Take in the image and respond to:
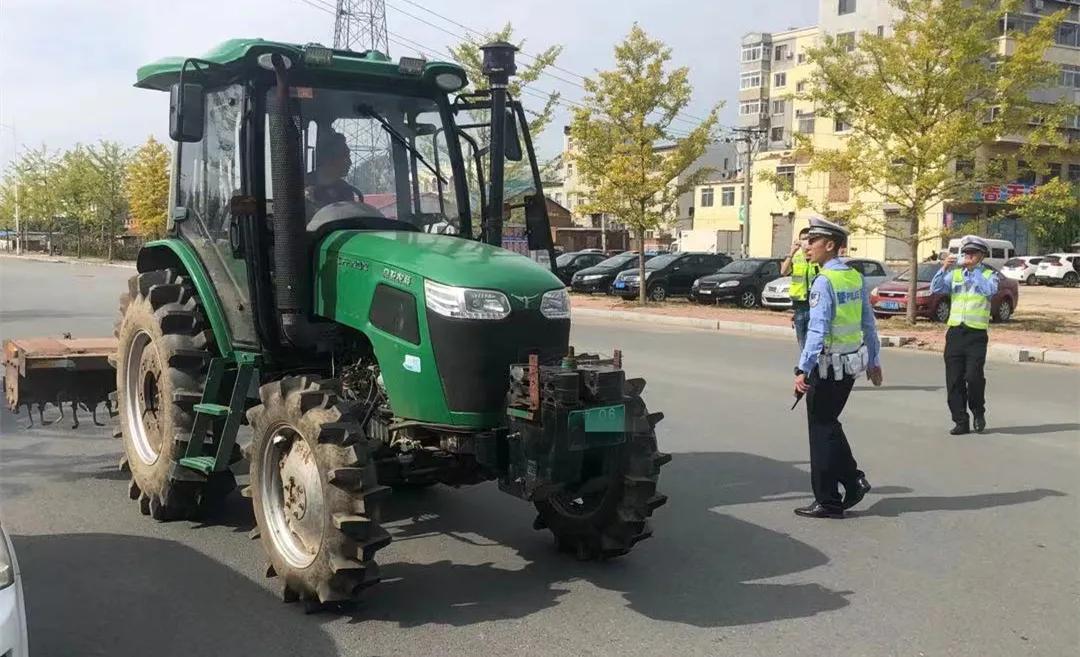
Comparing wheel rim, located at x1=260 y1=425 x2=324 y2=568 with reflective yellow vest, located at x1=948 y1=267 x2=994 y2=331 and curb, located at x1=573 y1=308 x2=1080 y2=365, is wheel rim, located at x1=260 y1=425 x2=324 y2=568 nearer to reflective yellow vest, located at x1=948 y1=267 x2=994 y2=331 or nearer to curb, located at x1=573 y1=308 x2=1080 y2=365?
reflective yellow vest, located at x1=948 y1=267 x2=994 y2=331

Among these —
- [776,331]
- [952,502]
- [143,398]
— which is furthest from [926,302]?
[143,398]

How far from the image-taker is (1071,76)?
5978 centimetres

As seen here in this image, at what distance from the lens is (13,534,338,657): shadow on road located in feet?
14.2

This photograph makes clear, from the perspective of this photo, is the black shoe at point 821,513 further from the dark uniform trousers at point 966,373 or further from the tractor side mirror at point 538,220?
the dark uniform trousers at point 966,373

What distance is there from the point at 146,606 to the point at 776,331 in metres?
17.5

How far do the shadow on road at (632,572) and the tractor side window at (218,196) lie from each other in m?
1.63

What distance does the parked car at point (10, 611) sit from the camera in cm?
300

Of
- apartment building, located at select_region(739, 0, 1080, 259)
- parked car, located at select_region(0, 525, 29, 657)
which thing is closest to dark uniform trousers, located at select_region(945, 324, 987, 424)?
parked car, located at select_region(0, 525, 29, 657)

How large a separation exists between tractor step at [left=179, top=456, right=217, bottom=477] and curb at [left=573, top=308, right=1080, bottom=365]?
1453 cm

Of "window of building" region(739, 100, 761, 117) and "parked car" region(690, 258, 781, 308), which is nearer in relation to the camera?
"parked car" region(690, 258, 781, 308)

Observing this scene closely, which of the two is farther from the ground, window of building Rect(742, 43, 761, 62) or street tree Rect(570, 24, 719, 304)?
window of building Rect(742, 43, 761, 62)

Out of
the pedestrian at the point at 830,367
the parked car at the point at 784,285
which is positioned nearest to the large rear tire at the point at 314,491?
the pedestrian at the point at 830,367

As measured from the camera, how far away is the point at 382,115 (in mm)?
5758

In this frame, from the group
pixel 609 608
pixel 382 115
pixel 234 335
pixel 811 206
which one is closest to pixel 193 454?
pixel 234 335
